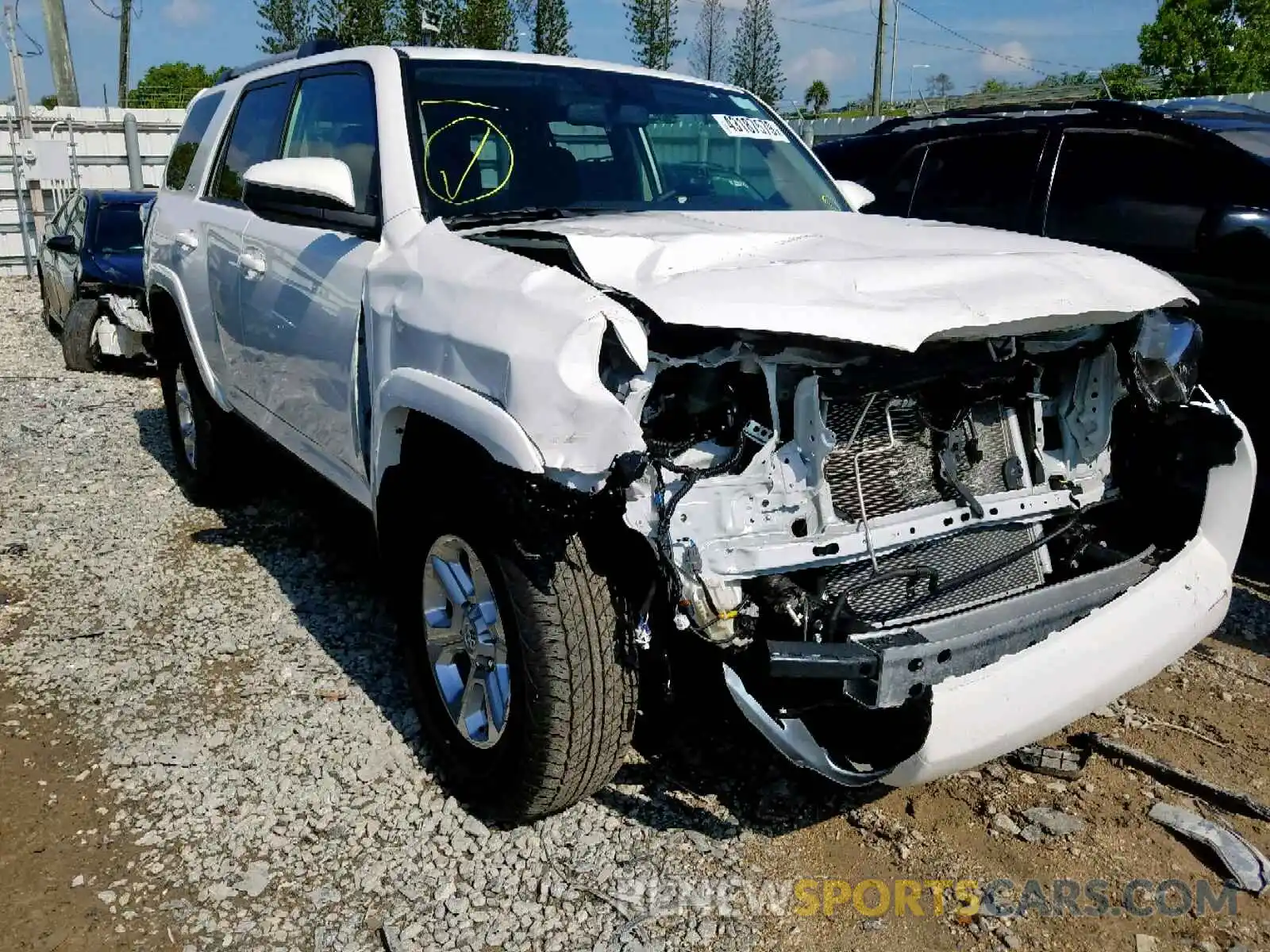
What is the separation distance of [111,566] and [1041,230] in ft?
15.6

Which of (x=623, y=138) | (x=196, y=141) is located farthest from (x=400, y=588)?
(x=196, y=141)

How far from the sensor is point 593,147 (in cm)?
356

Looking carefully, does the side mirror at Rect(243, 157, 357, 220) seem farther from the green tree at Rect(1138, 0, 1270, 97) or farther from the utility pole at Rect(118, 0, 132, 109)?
the utility pole at Rect(118, 0, 132, 109)

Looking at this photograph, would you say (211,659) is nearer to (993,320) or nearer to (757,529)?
(757,529)

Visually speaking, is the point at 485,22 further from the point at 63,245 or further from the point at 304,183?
the point at 304,183

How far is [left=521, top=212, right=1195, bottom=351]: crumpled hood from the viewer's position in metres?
2.20

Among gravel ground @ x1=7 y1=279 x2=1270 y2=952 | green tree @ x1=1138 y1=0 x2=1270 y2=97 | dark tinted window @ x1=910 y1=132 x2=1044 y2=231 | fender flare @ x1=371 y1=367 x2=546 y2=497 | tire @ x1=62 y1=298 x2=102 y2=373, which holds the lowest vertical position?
tire @ x1=62 y1=298 x2=102 y2=373

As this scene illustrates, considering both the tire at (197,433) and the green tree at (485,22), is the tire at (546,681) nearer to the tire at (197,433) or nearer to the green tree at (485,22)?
the tire at (197,433)

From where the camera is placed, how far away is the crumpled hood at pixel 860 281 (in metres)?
2.20

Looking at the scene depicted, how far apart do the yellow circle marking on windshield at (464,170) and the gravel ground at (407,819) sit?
1386mm

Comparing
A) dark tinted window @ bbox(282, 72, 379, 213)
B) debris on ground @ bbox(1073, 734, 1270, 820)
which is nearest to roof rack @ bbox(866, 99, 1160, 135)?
debris on ground @ bbox(1073, 734, 1270, 820)

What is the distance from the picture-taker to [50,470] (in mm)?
6238

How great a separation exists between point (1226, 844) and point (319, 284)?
3.06 meters

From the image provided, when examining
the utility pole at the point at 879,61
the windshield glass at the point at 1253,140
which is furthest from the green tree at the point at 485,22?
the windshield glass at the point at 1253,140
